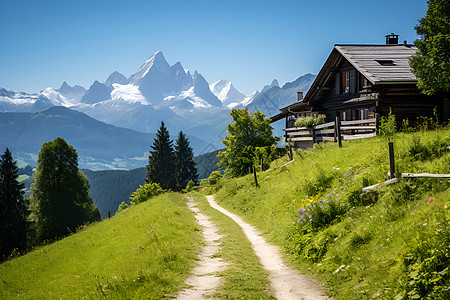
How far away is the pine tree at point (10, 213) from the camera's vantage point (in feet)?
147

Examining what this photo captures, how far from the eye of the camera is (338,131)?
23.1 meters

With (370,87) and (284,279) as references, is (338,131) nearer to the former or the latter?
(370,87)

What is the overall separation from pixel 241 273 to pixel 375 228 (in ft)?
11.7

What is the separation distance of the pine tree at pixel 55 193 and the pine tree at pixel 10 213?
178 cm

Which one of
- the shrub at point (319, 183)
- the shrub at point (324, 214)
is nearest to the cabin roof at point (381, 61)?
the shrub at point (319, 183)

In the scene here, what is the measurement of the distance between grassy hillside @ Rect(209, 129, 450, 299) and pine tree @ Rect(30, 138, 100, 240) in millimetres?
38166

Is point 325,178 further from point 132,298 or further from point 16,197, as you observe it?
point 16,197

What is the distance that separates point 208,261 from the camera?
9.91m

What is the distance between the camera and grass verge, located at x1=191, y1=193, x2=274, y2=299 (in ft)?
22.6

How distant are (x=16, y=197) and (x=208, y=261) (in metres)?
46.9

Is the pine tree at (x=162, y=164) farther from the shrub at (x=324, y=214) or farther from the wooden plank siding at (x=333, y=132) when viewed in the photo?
the shrub at (x=324, y=214)

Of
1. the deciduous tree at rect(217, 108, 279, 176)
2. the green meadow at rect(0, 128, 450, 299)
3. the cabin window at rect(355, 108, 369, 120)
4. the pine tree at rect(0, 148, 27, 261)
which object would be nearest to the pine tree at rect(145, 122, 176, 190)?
the pine tree at rect(0, 148, 27, 261)

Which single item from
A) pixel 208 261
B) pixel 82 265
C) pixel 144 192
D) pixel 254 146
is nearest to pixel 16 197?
pixel 144 192

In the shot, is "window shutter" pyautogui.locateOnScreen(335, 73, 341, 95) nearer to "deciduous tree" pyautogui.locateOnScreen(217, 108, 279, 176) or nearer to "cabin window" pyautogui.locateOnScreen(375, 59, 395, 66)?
"cabin window" pyautogui.locateOnScreen(375, 59, 395, 66)
